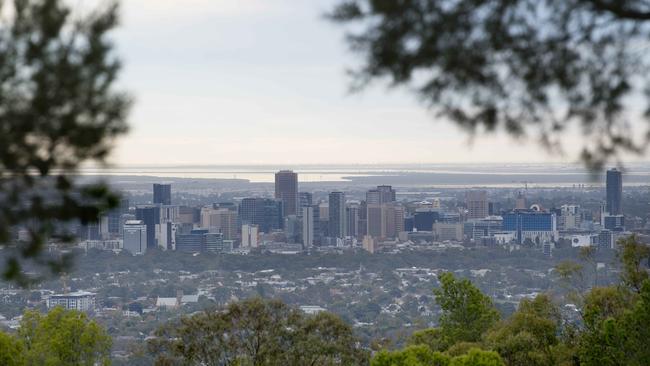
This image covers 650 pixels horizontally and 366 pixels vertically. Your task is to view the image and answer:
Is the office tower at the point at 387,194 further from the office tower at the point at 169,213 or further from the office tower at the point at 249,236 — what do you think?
the office tower at the point at 169,213

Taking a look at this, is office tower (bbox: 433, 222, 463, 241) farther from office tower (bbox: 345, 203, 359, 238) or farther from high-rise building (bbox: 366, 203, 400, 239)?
office tower (bbox: 345, 203, 359, 238)

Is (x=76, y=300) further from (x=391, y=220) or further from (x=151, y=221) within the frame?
(x=391, y=220)

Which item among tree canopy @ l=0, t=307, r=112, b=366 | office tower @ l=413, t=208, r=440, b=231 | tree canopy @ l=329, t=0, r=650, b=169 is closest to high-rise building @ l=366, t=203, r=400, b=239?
office tower @ l=413, t=208, r=440, b=231

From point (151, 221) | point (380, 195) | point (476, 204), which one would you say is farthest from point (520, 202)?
point (151, 221)

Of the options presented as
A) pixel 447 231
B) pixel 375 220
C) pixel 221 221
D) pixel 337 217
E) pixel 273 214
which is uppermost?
pixel 273 214

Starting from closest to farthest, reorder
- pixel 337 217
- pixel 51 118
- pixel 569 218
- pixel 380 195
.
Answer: pixel 51 118 → pixel 569 218 → pixel 337 217 → pixel 380 195

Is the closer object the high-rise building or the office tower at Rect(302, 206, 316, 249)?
the office tower at Rect(302, 206, 316, 249)
